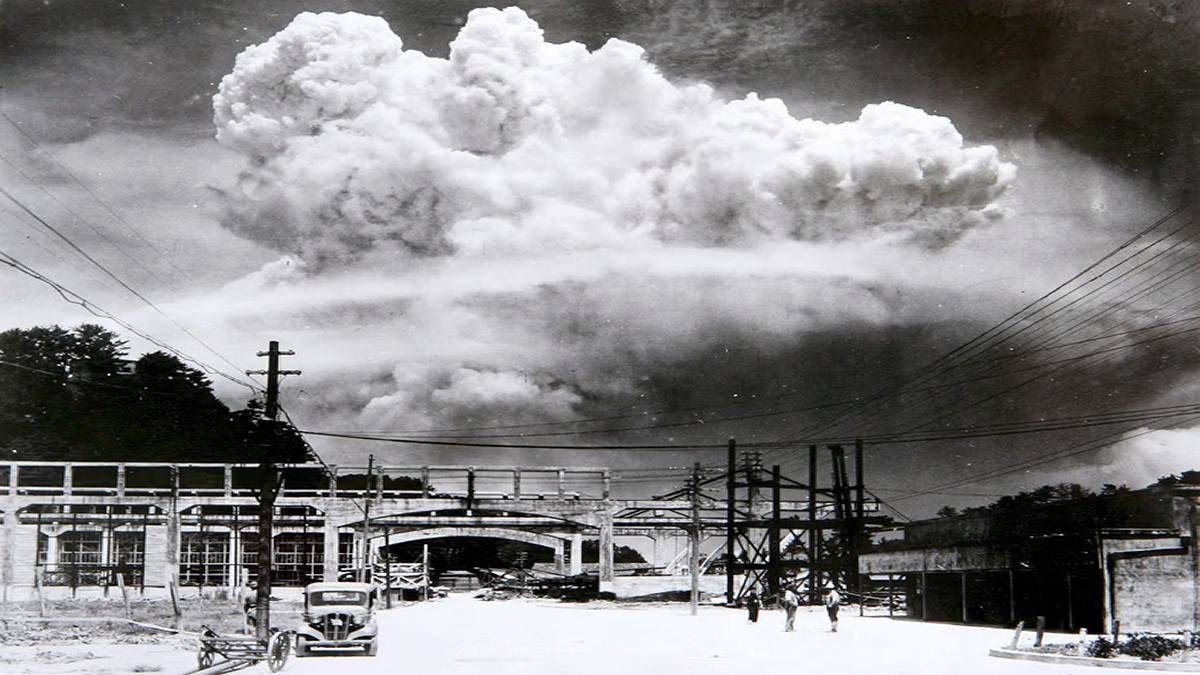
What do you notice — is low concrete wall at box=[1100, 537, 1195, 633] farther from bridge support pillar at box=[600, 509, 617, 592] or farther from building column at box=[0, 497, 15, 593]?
building column at box=[0, 497, 15, 593]

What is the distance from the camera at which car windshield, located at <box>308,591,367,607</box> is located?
2562 centimetres

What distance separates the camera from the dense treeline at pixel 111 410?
47281 mm

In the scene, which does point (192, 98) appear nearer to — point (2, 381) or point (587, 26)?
point (587, 26)

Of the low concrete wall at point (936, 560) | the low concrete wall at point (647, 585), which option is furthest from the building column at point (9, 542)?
the low concrete wall at point (936, 560)

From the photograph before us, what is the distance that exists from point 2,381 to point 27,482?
26.3 ft

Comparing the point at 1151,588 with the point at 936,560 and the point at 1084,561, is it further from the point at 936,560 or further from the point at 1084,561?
the point at 936,560

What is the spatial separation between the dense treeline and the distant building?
25.3 meters

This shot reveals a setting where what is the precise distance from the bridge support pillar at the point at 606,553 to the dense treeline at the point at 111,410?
1324cm

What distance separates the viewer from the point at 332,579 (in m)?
46.1

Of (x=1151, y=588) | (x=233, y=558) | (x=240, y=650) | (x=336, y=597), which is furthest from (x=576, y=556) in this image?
(x=240, y=650)

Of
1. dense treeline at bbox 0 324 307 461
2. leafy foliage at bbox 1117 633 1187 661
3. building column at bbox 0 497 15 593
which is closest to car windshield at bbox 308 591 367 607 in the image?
leafy foliage at bbox 1117 633 1187 661

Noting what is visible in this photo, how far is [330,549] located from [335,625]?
22.7 m

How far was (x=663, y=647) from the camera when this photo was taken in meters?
27.4

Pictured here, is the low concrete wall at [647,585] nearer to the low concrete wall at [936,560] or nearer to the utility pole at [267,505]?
the low concrete wall at [936,560]
